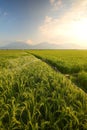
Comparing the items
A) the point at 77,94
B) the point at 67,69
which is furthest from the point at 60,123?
the point at 67,69

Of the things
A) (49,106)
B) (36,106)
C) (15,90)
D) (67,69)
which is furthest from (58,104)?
(67,69)

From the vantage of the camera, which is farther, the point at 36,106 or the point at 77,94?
the point at 77,94

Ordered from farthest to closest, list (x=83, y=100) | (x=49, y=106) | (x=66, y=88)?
(x=66, y=88)
(x=83, y=100)
(x=49, y=106)

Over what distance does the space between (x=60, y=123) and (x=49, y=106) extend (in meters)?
0.61

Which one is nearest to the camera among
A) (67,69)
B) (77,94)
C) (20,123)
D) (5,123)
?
(20,123)

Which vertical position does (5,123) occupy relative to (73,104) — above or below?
below

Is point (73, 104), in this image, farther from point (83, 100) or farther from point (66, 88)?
point (66, 88)

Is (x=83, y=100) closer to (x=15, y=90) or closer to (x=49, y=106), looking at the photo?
(x=49, y=106)

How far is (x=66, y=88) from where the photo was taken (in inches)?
237

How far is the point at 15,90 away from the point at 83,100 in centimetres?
227

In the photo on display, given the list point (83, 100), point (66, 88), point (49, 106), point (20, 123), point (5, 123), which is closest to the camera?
point (20, 123)

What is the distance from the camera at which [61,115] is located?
412cm

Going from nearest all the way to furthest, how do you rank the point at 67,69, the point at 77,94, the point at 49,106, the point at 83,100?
the point at 49,106 < the point at 83,100 < the point at 77,94 < the point at 67,69

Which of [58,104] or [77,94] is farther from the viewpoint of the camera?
[77,94]
